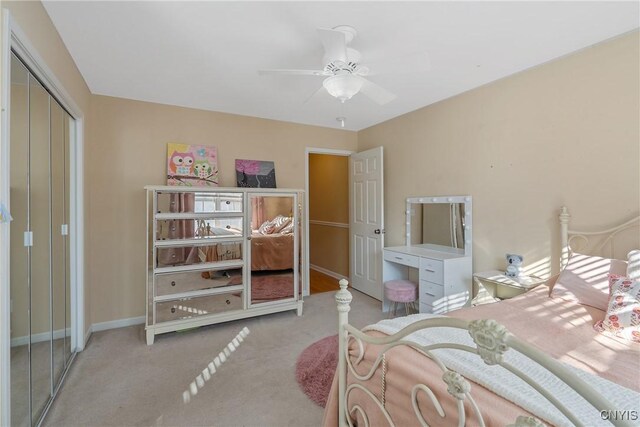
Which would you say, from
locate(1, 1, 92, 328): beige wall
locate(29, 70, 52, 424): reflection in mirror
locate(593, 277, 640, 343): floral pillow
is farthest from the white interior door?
locate(29, 70, 52, 424): reflection in mirror

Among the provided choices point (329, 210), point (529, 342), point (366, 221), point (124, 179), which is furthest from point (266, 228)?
point (529, 342)

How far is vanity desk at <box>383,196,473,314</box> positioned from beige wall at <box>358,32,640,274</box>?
125 millimetres

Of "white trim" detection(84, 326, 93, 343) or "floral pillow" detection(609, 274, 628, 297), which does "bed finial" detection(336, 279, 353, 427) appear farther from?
"white trim" detection(84, 326, 93, 343)

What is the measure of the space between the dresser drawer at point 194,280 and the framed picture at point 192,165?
3.50ft

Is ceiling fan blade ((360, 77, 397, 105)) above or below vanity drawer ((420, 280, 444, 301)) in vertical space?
above

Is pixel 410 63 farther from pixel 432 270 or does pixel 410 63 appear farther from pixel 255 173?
pixel 255 173

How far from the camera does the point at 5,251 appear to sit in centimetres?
125

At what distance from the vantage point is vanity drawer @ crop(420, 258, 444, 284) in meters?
2.90

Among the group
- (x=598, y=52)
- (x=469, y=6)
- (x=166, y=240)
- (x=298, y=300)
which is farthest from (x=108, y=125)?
(x=598, y=52)

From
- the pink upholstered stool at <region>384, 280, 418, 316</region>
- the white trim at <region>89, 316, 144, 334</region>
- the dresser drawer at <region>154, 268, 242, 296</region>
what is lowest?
the white trim at <region>89, 316, 144, 334</region>

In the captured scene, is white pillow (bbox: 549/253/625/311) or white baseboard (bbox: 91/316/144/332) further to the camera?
white baseboard (bbox: 91/316/144/332)

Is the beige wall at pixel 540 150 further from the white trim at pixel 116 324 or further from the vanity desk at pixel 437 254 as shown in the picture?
the white trim at pixel 116 324

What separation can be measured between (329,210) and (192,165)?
2638 mm

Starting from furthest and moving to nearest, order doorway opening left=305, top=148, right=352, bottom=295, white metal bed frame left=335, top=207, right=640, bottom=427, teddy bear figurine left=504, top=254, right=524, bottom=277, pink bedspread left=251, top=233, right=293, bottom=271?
doorway opening left=305, top=148, right=352, bottom=295 < pink bedspread left=251, top=233, right=293, bottom=271 < teddy bear figurine left=504, top=254, right=524, bottom=277 < white metal bed frame left=335, top=207, right=640, bottom=427
